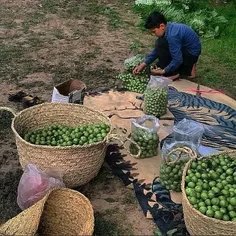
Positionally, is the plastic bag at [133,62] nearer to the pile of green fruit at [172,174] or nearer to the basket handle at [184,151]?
the pile of green fruit at [172,174]

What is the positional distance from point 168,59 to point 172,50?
23 cm

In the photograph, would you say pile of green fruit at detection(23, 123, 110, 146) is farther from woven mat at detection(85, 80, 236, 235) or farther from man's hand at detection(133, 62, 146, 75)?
man's hand at detection(133, 62, 146, 75)

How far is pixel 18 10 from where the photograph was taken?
9.12 metres

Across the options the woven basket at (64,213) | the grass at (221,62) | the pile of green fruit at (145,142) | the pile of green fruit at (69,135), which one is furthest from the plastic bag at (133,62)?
the woven basket at (64,213)

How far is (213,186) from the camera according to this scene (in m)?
3.71

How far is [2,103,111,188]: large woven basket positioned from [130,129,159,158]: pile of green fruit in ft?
1.17

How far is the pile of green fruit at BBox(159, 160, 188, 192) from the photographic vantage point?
416 centimetres

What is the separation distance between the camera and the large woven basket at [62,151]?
3.99m

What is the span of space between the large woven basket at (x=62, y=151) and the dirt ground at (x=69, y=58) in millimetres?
254

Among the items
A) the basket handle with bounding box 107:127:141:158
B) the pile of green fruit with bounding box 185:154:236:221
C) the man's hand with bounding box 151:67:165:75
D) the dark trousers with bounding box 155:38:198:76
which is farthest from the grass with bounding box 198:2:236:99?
the pile of green fruit with bounding box 185:154:236:221

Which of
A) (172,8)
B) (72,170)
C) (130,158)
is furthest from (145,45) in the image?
(72,170)

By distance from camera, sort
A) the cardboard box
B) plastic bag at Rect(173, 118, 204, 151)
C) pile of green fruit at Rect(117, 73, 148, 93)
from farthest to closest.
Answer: pile of green fruit at Rect(117, 73, 148, 93), the cardboard box, plastic bag at Rect(173, 118, 204, 151)

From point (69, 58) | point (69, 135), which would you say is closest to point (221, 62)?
point (69, 58)

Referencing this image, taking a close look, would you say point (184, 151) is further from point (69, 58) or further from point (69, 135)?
point (69, 58)
